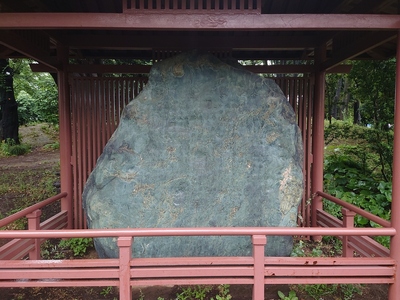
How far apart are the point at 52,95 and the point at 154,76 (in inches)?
360

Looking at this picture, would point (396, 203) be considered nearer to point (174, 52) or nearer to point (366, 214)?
point (366, 214)

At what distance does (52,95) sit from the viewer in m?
11.4

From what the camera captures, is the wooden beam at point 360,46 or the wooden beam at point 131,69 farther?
the wooden beam at point 131,69

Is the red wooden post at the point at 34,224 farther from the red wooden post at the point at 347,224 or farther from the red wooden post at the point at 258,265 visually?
the red wooden post at the point at 347,224

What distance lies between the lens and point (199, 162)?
380cm

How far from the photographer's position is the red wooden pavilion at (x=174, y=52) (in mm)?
2992

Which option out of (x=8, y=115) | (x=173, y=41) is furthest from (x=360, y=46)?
(x=8, y=115)

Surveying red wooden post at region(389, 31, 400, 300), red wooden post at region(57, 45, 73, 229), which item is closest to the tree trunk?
red wooden post at region(57, 45, 73, 229)

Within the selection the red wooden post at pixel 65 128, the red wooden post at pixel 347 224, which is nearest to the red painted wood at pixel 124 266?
the red wooden post at pixel 65 128

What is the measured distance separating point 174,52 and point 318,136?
294 cm

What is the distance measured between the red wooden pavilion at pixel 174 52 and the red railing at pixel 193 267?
0.03 feet

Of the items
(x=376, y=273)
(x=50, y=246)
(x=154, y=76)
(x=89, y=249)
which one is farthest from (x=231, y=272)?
(x=50, y=246)

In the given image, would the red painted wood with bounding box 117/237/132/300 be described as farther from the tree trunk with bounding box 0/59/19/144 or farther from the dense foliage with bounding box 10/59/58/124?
the tree trunk with bounding box 0/59/19/144

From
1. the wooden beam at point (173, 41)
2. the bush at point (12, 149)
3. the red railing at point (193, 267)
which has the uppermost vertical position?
the wooden beam at point (173, 41)
